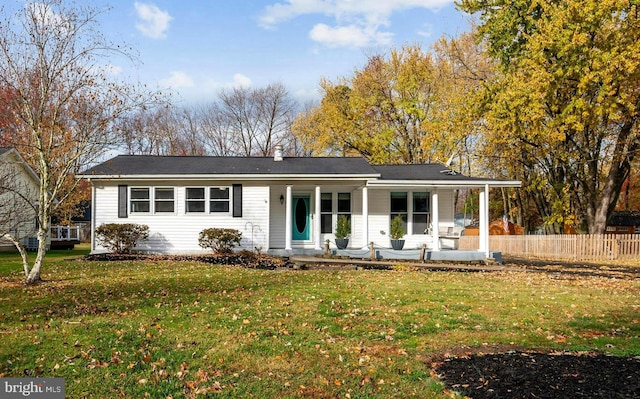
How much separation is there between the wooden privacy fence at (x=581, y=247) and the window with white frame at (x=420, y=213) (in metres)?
8.26

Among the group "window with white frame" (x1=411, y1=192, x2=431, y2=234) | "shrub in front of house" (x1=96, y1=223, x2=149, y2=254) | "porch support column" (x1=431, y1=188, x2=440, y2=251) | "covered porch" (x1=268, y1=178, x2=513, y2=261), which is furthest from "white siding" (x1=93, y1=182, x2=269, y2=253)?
"porch support column" (x1=431, y1=188, x2=440, y2=251)

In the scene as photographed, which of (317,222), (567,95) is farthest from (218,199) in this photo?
(567,95)

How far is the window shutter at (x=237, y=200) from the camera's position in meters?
17.8

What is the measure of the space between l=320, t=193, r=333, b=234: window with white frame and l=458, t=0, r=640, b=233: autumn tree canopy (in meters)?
9.40

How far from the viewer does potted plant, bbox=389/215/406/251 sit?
1741 cm

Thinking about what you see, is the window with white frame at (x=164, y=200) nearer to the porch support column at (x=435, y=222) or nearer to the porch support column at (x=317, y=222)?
the porch support column at (x=317, y=222)

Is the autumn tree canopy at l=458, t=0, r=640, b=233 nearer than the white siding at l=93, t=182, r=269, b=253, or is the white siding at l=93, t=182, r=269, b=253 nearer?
the white siding at l=93, t=182, r=269, b=253

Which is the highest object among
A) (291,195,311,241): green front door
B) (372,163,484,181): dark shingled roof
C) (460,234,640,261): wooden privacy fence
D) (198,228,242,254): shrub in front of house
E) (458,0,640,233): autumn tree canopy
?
(458,0,640,233): autumn tree canopy

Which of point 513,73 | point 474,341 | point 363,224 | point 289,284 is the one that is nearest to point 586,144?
point 513,73

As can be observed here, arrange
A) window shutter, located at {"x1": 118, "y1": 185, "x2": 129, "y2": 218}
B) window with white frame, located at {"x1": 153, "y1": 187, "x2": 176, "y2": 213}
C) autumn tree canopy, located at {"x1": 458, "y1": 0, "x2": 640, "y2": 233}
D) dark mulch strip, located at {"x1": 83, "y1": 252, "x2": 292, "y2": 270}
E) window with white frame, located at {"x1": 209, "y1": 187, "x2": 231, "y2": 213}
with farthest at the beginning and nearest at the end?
autumn tree canopy, located at {"x1": 458, "y1": 0, "x2": 640, "y2": 233}
window with white frame, located at {"x1": 209, "y1": 187, "x2": 231, "y2": 213}
window with white frame, located at {"x1": 153, "y1": 187, "x2": 176, "y2": 213}
window shutter, located at {"x1": 118, "y1": 185, "x2": 129, "y2": 218}
dark mulch strip, located at {"x1": 83, "y1": 252, "x2": 292, "y2": 270}

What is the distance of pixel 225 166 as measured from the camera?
18.8m

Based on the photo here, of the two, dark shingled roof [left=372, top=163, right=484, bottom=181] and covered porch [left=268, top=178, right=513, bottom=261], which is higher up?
dark shingled roof [left=372, top=163, right=484, bottom=181]

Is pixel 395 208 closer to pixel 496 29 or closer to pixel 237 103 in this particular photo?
pixel 496 29

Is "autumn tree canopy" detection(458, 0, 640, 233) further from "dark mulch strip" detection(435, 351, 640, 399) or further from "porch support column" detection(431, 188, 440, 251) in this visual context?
"dark mulch strip" detection(435, 351, 640, 399)
